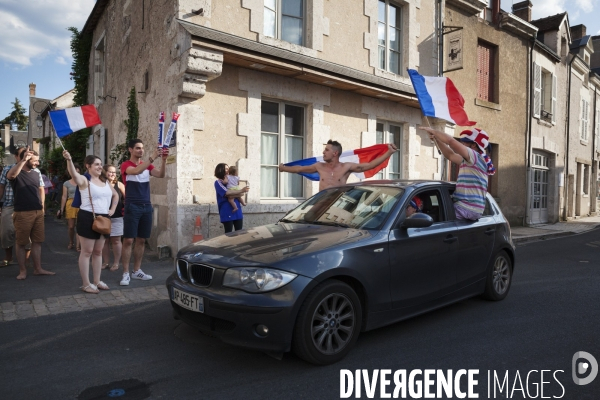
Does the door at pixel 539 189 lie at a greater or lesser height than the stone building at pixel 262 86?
lesser

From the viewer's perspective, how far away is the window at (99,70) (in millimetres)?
14005

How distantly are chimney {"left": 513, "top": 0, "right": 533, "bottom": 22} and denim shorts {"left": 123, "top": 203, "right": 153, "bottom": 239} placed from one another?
18367mm

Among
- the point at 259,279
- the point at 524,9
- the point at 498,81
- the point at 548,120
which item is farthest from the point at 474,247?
the point at 524,9

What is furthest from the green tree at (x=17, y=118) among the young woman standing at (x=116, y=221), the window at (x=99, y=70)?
the young woman standing at (x=116, y=221)

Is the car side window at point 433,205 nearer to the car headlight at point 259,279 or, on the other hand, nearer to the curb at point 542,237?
the car headlight at point 259,279

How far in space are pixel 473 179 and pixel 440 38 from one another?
8.86 meters

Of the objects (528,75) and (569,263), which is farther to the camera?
(528,75)

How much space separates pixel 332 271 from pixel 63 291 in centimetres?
401

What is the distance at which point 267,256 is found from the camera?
335cm

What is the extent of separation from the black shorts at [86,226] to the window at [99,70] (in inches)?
388

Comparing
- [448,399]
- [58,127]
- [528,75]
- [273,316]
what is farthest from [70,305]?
[528,75]

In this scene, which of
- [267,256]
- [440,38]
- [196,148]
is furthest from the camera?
[440,38]

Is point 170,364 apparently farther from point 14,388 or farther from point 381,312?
point 381,312

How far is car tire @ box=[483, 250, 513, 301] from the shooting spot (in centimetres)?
514
